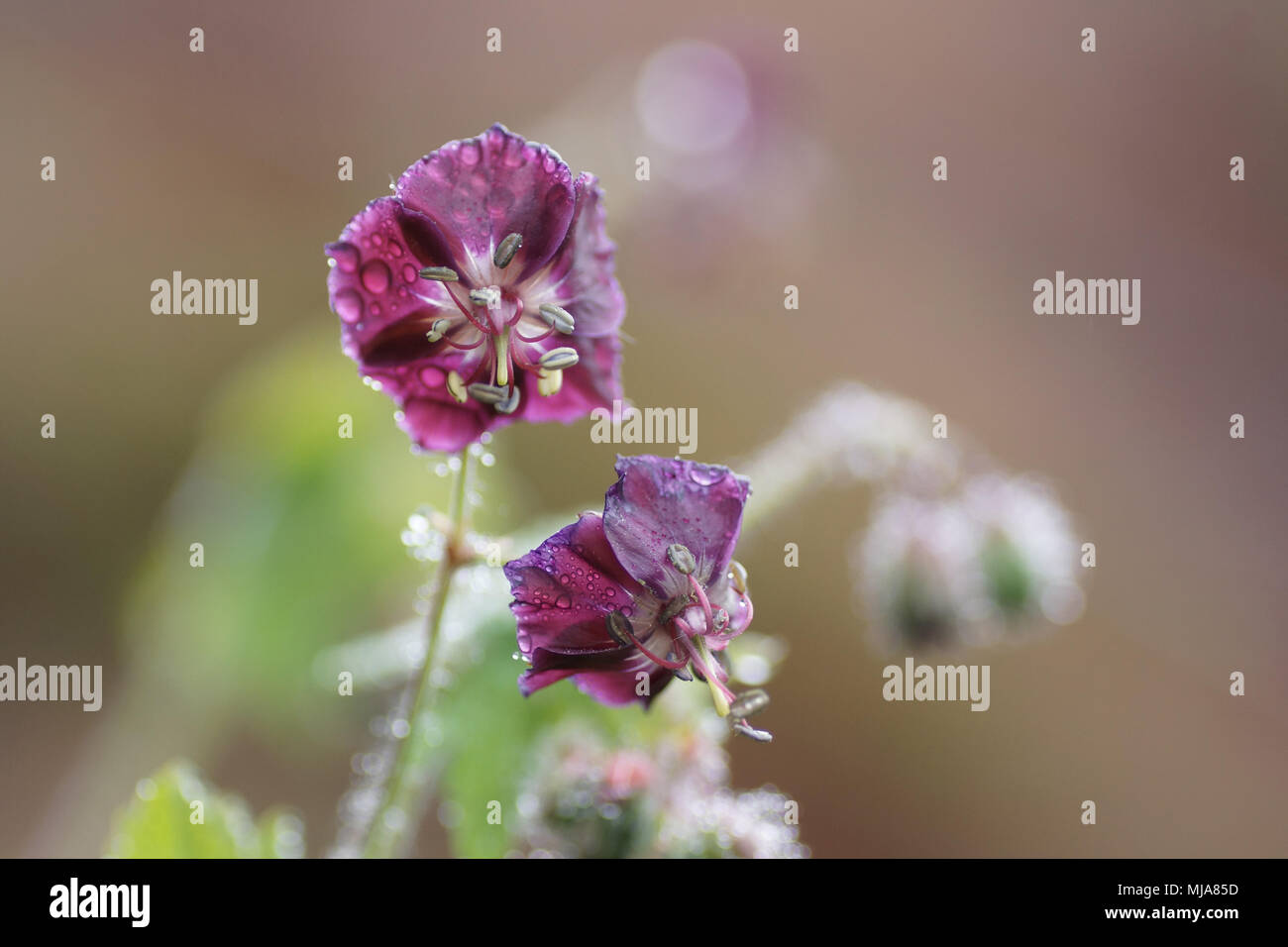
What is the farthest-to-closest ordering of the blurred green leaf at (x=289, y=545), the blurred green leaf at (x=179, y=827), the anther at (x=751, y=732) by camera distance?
the blurred green leaf at (x=289, y=545)
the blurred green leaf at (x=179, y=827)
the anther at (x=751, y=732)

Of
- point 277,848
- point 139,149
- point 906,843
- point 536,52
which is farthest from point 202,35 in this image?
point 906,843

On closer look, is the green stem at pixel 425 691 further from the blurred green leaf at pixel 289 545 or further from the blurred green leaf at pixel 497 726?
the blurred green leaf at pixel 289 545

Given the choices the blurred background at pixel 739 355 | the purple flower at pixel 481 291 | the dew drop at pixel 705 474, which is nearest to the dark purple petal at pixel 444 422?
the purple flower at pixel 481 291

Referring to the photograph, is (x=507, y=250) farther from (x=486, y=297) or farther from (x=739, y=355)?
(x=739, y=355)

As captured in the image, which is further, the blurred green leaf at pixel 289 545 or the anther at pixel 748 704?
the blurred green leaf at pixel 289 545

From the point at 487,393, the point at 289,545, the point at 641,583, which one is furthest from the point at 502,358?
the point at 289,545

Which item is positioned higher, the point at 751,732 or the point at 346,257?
the point at 346,257
